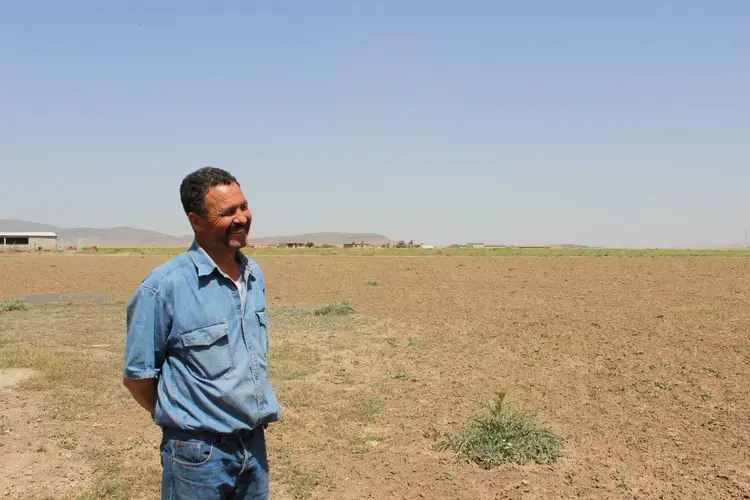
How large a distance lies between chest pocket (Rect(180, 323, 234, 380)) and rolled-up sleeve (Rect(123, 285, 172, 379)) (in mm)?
113

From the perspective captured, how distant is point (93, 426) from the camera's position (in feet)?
23.1

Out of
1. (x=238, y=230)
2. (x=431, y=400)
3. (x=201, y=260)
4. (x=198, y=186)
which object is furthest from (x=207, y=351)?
(x=431, y=400)

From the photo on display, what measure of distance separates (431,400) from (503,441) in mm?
2070

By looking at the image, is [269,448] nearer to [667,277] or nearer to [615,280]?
[615,280]

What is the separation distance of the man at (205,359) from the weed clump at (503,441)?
11.8 ft

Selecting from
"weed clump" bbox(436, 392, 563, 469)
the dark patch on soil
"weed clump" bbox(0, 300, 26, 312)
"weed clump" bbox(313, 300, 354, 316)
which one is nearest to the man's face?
"weed clump" bbox(436, 392, 563, 469)

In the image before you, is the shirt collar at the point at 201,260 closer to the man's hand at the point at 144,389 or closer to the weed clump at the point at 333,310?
the man's hand at the point at 144,389

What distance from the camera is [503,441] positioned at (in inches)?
242

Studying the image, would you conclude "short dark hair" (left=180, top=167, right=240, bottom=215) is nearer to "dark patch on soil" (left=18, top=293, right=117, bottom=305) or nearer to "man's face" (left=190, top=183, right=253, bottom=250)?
"man's face" (left=190, top=183, right=253, bottom=250)

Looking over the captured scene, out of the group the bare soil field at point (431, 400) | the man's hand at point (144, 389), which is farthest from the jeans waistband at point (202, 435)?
A: the bare soil field at point (431, 400)

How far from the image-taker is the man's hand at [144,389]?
9.21 ft

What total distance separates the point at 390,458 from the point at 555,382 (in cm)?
365

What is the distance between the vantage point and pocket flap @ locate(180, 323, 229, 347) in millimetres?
2736

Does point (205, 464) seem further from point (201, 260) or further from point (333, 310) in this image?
point (333, 310)
